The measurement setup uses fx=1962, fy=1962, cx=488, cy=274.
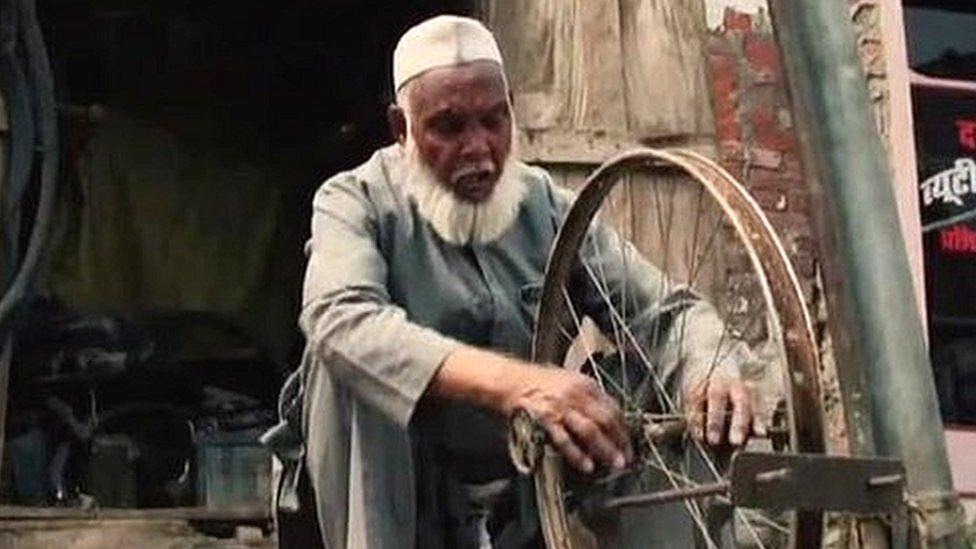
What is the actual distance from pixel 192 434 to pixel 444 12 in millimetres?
1351

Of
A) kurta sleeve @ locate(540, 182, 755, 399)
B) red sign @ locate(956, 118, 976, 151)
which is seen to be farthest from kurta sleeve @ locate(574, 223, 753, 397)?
red sign @ locate(956, 118, 976, 151)

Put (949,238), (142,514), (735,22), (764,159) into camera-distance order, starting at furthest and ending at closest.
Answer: (949,238) < (735,22) < (764,159) < (142,514)

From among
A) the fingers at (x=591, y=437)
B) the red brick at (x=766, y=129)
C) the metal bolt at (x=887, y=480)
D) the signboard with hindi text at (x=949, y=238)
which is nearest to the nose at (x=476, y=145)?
the fingers at (x=591, y=437)

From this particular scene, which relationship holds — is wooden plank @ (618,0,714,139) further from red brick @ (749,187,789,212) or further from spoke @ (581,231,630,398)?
spoke @ (581,231,630,398)

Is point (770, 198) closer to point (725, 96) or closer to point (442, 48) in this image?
point (725, 96)

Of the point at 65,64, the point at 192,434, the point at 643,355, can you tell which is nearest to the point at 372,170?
the point at 643,355

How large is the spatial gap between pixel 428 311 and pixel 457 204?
0.17 meters

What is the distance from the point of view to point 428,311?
276cm

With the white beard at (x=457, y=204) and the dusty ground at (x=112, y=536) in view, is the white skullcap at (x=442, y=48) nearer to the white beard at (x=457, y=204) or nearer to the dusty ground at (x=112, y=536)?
the white beard at (x=457, y=204)

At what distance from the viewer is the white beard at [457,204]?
2.69 metres

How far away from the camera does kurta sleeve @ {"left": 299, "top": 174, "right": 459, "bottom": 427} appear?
237 centimetres

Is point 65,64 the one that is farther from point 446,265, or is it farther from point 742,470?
point 742,470

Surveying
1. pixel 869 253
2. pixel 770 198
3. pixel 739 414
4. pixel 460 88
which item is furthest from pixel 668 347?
pixel 770 198

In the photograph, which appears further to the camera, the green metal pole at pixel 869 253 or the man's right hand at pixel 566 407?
the man's right hand at pixel 566 407
